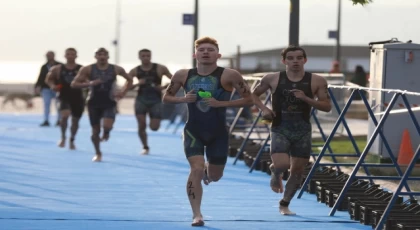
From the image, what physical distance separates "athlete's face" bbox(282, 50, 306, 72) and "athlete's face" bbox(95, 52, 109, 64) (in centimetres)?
836

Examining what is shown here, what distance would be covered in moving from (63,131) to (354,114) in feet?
48.9

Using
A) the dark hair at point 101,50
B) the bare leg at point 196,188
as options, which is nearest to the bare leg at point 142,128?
the dark hair at point 101,50

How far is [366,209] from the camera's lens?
12.6m

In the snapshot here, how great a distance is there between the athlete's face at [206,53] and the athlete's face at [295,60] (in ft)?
2.92

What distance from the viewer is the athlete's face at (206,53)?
12.6 metres

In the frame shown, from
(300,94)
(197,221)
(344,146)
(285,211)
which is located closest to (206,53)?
(300,94)

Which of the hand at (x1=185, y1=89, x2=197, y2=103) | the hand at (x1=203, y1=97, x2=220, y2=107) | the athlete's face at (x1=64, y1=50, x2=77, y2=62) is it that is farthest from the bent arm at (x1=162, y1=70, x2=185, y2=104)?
the athlete's face at (x1=64, y1=50, x2=77, y2=62)

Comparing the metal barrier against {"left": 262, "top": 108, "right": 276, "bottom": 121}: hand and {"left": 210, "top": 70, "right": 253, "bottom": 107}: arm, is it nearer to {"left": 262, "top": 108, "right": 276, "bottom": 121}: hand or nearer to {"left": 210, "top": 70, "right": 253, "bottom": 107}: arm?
{"left": 262, "top": 108, "right": 276, "bottom": 121}: hand

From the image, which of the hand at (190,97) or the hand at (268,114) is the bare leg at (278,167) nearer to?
the hand at (268,114)

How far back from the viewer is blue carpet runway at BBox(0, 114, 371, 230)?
12625 millimetres

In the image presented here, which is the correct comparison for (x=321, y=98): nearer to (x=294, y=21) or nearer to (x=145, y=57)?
(x=294, y=21)

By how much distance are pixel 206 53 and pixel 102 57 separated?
8791mm

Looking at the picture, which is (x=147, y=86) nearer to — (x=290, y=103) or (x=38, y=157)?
(x=38, y=157)

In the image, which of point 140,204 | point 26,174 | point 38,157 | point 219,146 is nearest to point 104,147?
point 38,157
